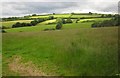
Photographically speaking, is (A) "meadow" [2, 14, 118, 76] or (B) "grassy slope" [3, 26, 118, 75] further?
(B) "grassy slope" [3, 26, 118, 75]

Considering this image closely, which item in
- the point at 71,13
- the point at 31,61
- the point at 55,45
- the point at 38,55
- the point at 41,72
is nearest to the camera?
the point at 41,72

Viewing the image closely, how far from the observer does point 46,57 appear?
109 feet

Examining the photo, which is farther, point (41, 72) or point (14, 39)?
point (14, 39)

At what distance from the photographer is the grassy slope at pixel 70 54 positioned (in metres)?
28.0

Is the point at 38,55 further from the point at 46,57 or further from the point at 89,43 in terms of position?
the point at 89,43

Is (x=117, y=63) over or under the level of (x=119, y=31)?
under

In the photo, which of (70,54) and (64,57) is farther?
(70,54)

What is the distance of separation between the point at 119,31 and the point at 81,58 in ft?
40.5

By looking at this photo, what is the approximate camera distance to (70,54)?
107ft

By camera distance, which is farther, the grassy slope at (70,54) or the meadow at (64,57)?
the grassy slope at (70,54)

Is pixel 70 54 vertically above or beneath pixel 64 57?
above

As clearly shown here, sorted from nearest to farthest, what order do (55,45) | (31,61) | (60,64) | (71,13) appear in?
(60,64), (31,61), (55,45), (71,13)

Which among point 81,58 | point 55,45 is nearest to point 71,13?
point 55,45

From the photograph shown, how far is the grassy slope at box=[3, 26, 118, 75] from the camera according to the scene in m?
28.0
